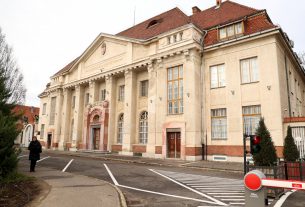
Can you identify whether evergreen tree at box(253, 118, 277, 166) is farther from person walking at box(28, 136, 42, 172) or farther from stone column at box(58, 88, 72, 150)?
stone column at box(58, 88, 72, 150)

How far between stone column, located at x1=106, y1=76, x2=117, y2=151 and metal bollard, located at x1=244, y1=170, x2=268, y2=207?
76.7ft

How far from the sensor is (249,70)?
63.8 feet

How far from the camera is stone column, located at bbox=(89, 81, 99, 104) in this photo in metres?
30.2

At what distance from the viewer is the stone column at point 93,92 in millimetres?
30205

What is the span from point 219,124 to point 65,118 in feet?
72.4

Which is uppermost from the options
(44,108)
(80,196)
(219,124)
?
(44,108)

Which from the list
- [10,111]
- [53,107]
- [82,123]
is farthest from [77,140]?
[10,111]

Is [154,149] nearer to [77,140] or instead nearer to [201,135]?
[201,135]

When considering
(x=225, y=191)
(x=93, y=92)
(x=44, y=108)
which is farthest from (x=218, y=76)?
Answer: (x=44, y=108)

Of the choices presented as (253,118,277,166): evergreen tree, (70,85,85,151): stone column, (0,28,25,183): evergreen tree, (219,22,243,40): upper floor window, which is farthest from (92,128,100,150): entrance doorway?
(253,118,277,166): evergreen tree

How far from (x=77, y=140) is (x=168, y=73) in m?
15.3

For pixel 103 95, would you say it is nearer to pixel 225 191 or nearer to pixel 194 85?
pixel 194 85

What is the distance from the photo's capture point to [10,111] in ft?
33.3

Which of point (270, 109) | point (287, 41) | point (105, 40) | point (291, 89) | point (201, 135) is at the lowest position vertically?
point (201, 135)
